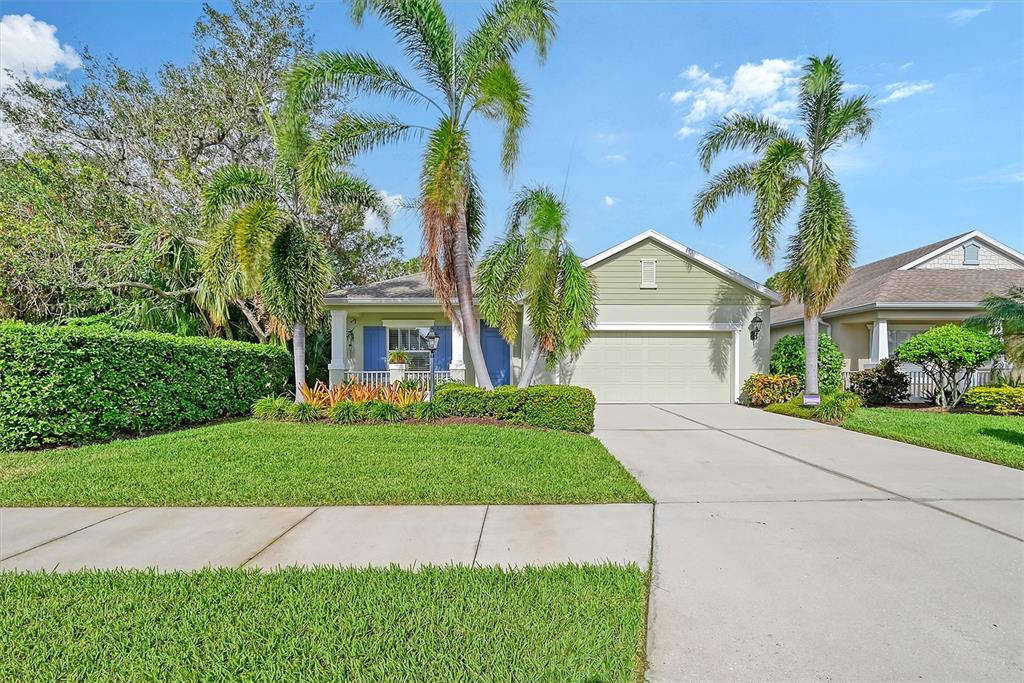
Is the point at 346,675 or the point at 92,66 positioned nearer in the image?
the point at 346,675

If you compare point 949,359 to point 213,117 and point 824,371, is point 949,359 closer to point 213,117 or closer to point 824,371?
point 824,371

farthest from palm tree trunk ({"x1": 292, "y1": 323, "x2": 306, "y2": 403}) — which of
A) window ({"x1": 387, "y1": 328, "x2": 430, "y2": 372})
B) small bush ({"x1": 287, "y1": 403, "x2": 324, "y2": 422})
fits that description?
window ({"x1": 387, "y1": 328, "x2": 430, "y2": 372})

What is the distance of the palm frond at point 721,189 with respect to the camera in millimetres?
12594

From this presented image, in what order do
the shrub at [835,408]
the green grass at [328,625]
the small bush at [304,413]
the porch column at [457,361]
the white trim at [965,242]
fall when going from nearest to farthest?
the green grass at [328,625] < the small bush at [304,413] < the shrub at [835,408] < the porch column at [457,361] < the white trim at [965,242]

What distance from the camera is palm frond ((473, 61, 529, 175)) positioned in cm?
849

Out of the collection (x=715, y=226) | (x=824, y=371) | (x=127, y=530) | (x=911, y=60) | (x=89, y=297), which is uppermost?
(x=911, y=60)

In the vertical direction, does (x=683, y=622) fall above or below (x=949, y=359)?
below

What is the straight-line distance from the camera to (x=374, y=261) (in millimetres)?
20312

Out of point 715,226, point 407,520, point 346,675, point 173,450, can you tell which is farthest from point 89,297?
point 715,226

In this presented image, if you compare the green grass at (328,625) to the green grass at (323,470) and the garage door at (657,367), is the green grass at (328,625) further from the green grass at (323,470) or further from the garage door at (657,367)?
the garage door at (657,367)

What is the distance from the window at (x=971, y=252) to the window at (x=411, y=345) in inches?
709

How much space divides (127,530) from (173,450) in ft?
10.2

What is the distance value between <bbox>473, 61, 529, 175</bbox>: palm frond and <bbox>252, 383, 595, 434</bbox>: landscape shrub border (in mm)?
4179

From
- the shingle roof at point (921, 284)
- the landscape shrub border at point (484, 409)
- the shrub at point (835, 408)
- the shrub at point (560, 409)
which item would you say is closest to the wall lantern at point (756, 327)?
the shingle roof at point (921, 284)
